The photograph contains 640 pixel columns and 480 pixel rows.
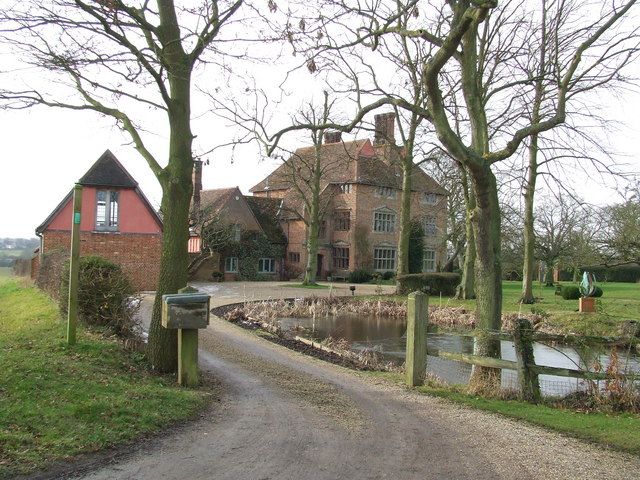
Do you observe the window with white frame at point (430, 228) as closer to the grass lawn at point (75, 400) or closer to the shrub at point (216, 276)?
the shrub at point (216, 276)

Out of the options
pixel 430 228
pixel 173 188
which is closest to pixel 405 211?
pixel 430 228

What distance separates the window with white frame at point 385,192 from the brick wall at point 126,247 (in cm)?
2389

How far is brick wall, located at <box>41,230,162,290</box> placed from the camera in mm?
Result: 32094

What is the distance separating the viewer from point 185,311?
26.1ft

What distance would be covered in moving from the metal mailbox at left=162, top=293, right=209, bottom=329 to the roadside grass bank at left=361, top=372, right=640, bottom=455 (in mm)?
3420

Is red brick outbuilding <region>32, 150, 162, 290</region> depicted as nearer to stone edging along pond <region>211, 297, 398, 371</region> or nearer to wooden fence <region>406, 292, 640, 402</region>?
stone edging along pond <region>211, 297, 398, 371</region>

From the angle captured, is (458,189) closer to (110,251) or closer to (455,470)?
(110,251)

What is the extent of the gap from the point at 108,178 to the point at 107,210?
5.74ft

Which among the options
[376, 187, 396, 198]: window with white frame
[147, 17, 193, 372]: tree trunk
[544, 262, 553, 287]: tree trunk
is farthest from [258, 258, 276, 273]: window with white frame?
[147, 17, 193, 372]: tree trunk

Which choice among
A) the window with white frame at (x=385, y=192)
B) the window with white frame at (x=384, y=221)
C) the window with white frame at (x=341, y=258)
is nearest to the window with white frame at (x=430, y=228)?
the window with white frame at (x=384, y=221)

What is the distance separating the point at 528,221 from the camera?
27.5 metres

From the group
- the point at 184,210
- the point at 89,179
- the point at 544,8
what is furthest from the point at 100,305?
the point at 89,179

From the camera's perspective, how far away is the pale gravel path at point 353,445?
5.11 meters

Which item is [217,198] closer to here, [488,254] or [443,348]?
[443,348]
